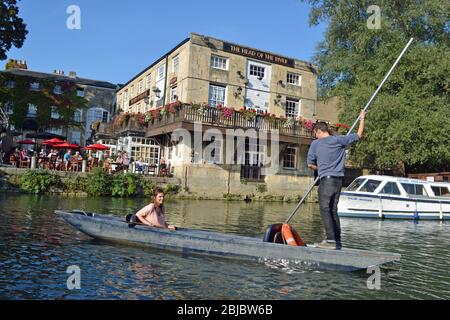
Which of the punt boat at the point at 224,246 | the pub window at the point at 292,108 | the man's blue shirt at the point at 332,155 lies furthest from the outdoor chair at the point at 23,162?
the man's blue shirt at the point at 332,155

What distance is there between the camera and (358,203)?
66.4ft

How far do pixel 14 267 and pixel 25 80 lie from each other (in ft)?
127

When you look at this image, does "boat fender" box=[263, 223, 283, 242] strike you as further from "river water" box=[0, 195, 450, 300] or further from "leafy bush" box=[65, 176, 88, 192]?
"leafy bush" box=[65, 176, 88, 192]

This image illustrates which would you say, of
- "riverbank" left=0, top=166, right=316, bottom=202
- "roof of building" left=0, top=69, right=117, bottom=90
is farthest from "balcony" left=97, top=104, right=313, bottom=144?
"roof of building" left=0, top=69, right=117, bottom=90

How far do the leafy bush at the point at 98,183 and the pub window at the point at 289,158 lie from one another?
41.8ft

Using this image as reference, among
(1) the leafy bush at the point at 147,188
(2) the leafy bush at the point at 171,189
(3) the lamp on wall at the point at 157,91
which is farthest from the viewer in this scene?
(3) the lamp on wall at the point at 157,91

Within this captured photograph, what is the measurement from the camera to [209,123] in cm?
2620

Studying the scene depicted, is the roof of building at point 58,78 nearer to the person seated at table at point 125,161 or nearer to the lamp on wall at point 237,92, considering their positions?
the person seated at table at point 125,161

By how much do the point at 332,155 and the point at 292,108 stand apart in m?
25.5

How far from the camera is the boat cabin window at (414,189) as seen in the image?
2120 cm

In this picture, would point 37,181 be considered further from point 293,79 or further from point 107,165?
point 293,79

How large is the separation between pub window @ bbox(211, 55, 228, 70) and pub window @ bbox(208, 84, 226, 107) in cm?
133

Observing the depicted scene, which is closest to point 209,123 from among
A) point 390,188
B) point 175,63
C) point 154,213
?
point 175,63

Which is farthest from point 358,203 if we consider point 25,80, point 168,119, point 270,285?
point 25,80
